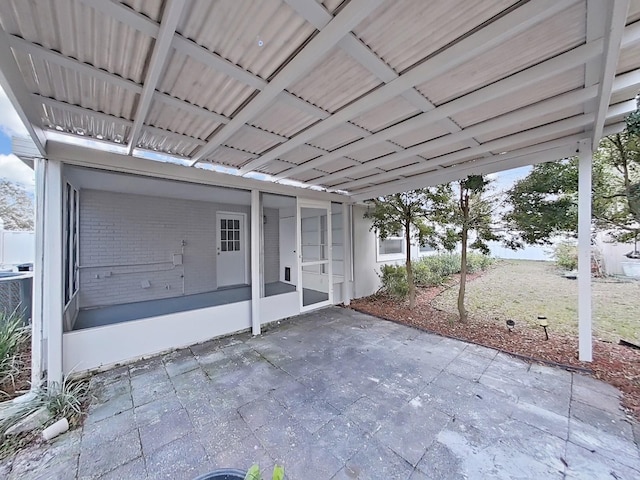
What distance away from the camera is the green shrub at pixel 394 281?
20.1 feet

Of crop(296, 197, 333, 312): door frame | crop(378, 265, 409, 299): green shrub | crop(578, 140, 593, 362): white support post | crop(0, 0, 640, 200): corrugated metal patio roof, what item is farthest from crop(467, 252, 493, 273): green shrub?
crop(0, 0, 640, 200): corrugated metal patio roof

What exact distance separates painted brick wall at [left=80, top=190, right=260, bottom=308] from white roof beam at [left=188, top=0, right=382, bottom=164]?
13.4 feet

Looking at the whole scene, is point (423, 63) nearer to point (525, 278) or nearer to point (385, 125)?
point (385, 125)

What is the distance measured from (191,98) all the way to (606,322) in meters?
6.98

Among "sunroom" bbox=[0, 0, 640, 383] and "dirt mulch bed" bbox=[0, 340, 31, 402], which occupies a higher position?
"sunroom" bbox=[0, 0, 640, 383]

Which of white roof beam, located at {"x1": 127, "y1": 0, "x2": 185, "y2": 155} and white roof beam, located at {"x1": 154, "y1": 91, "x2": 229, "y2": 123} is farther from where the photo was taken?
white roof beam, located at {"x1": 154, "y1": 91, "x2": 229, "y2": 123}

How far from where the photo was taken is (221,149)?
3305mm

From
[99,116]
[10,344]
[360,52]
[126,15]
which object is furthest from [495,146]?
[10,344]

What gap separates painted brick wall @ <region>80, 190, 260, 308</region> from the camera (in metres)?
4.80

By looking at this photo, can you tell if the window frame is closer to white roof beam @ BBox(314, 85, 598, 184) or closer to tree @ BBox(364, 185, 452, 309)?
tree @ BBox(364, 185, 452, 309)

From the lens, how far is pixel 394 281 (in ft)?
20.9

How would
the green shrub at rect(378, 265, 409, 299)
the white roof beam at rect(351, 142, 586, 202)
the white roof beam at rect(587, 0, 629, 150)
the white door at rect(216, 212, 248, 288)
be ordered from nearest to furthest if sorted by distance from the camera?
the white roof beam at rect(587, 0, 629, 150) → the white roof beam at rect(351, 142, 586, 202) → the green shrub at rect(378, 265, 409, 299) → the white door at rect(216, 212, 248, 288)

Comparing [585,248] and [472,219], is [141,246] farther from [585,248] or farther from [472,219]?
[585,248]

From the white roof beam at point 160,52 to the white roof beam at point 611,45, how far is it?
7.09 feet
